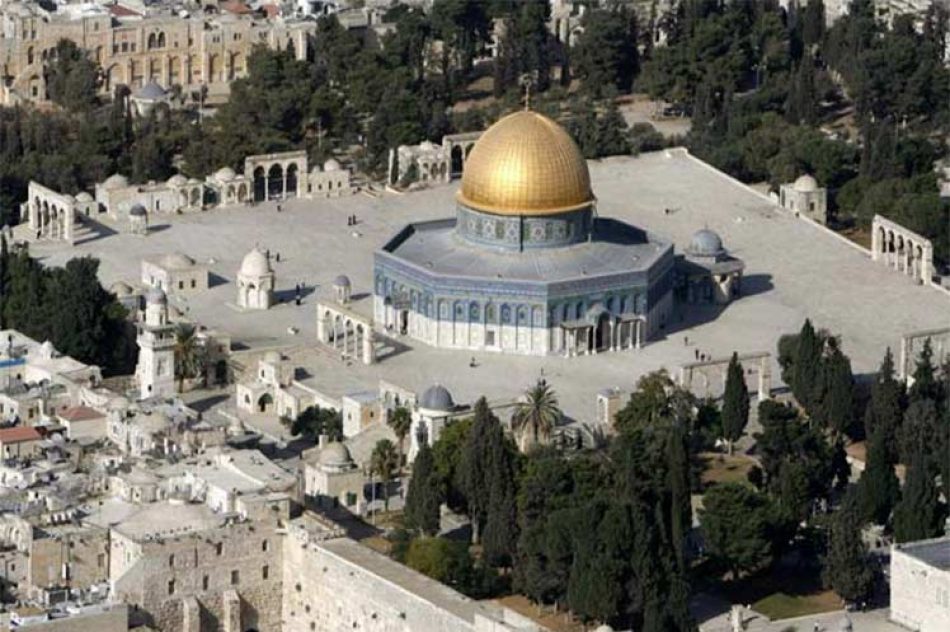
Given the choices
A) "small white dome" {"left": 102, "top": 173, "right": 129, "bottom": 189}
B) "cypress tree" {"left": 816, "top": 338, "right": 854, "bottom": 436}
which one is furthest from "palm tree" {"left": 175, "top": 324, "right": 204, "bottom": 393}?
"small white dome" {"left": 102, "top": 173, "right": 129, "bottom": 189}

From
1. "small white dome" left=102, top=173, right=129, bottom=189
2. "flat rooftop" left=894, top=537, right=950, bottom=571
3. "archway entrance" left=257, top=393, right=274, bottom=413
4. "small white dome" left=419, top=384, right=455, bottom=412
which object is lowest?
"archway entrance" left=257, top=393, right=274, bottom=413

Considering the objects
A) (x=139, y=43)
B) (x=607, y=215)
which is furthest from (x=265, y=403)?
(x=139, y=43)

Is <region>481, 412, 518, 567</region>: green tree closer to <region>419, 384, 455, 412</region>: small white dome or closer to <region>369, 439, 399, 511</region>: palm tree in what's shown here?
<region>369, 439, 399, 511</region>: palm tree

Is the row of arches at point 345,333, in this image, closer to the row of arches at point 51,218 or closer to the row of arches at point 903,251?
the row of arches at point 51,218

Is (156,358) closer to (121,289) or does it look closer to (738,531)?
(121,289)

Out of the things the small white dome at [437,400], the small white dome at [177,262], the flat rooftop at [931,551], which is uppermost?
the flat rooftop at [931,551]

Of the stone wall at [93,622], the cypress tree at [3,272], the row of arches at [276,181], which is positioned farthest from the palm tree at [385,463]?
the row of arches at [276,181]

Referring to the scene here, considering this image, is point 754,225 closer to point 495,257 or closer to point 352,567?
point 495,257
